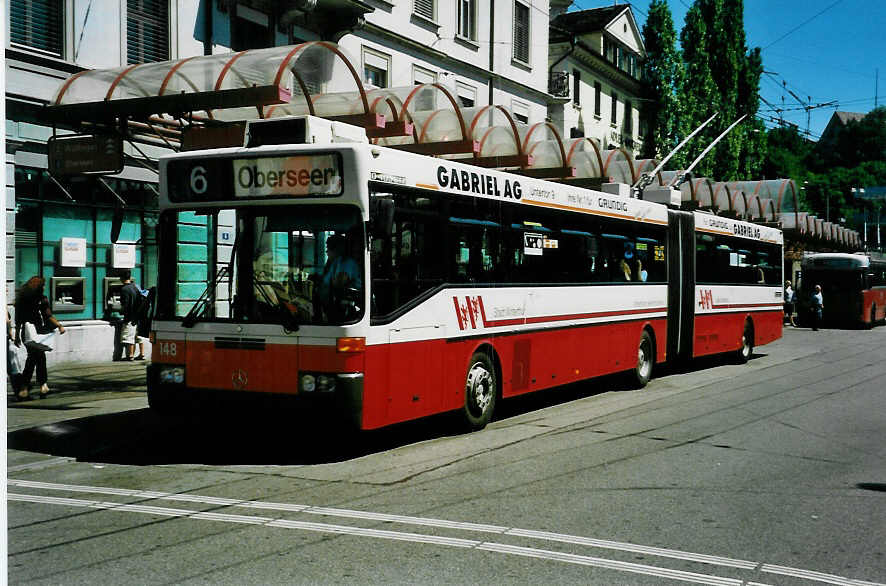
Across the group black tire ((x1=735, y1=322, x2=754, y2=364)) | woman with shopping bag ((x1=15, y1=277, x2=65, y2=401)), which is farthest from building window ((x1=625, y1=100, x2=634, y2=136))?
woman with shopping bag ((x1=15, y1=277, x2=65, y2=401))

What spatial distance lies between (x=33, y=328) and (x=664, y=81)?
3909 centimetres

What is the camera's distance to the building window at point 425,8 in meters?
26.0

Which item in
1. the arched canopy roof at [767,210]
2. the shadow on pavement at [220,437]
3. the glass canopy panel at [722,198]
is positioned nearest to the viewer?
the shadow on pavement at [220,437]

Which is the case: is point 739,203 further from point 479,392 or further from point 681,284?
point 479,392

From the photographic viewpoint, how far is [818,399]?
1370cm

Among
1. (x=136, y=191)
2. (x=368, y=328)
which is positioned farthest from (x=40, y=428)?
(x=136, y=191)

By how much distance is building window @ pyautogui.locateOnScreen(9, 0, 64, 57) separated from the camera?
1595 cm

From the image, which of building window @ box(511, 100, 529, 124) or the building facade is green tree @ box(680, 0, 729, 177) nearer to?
the building facade

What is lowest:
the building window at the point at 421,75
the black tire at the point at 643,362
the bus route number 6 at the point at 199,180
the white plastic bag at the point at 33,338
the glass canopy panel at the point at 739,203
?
the black tire at the point at 643,362

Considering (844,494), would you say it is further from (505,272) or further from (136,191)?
(136,191)

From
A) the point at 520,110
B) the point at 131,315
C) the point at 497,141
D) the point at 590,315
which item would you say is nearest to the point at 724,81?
the point at 520,110

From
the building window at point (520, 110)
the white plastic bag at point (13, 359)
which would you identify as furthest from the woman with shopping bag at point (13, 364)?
the building window at point (520, 110)

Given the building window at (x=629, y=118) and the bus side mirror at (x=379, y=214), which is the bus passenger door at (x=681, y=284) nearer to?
the bus side mirror at (x=379, y=214)

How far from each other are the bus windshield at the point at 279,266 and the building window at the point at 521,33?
2402cm
